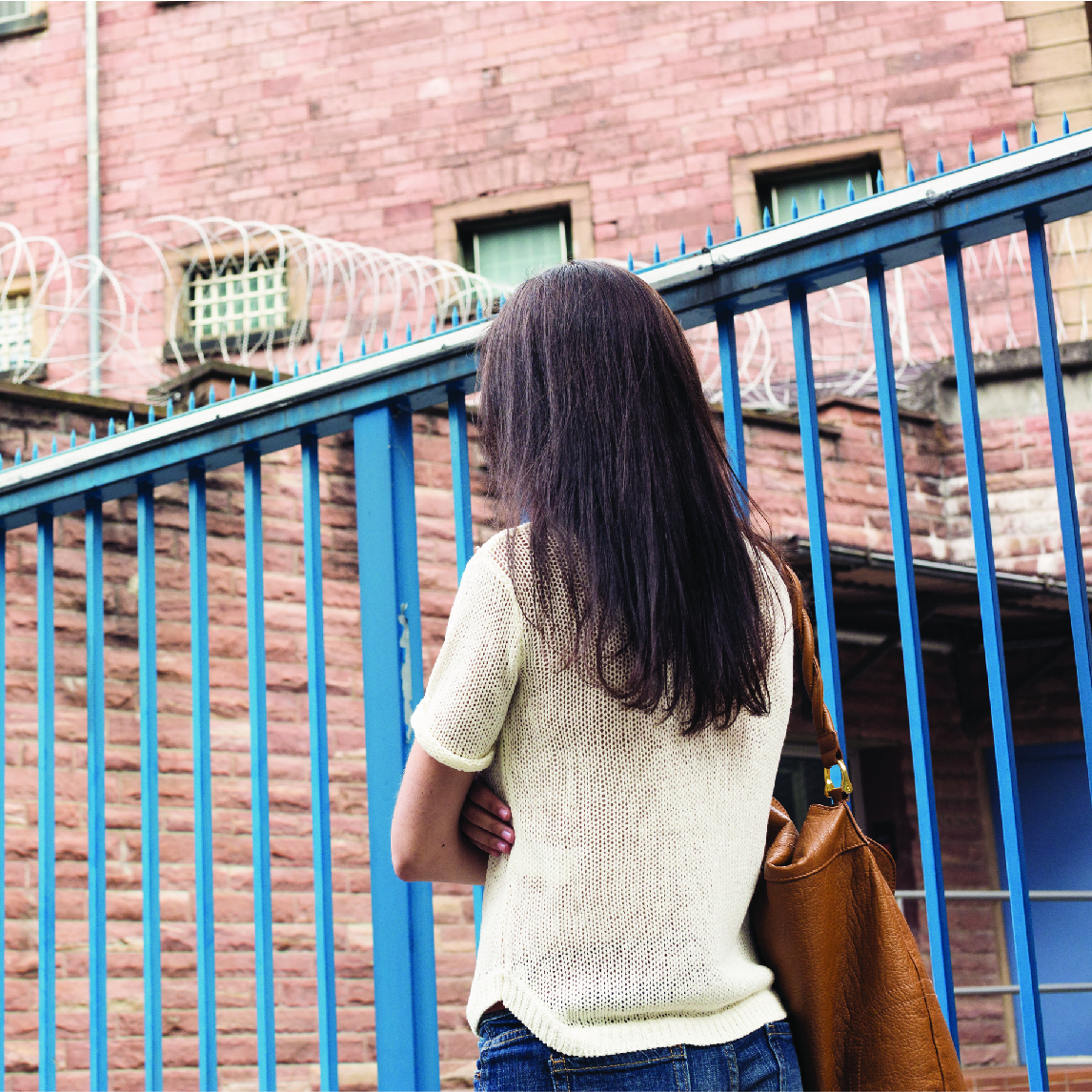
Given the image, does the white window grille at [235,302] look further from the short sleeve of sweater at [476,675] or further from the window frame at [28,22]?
the short sleeve of sweater at [476,675]

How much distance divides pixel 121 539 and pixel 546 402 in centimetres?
390

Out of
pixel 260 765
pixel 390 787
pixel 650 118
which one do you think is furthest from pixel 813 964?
pixel 650 118

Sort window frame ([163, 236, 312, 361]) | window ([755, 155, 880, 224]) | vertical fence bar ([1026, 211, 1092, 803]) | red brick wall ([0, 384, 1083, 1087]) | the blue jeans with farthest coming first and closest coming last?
1. window frame ([163, 236, 312, 361])
2. window ([755, 155, 880, 224])
3. red brick wall ([0, 384, 1083, 1087])
4. vertical fence bar ([1026, 211, 1092, 803])
5. the blue jeans

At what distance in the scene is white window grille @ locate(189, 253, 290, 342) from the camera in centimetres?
1145

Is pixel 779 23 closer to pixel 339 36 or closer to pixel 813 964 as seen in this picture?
pixel 339 36

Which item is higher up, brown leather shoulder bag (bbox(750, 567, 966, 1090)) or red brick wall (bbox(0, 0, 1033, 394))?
red brick wall (bbox(0, 0, 1033, 394))

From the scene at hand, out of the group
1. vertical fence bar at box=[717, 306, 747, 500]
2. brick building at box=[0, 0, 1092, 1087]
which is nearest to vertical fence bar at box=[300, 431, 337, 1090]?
vertical fence bar at box=[717, 306, 747, 500]

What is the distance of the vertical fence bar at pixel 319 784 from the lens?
7.88 feet

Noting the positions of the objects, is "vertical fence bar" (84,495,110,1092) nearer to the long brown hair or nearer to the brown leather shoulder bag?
the long brown hair

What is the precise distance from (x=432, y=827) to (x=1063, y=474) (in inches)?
37.2

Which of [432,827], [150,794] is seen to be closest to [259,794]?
[150,794]

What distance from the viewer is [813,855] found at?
1528 millimetres

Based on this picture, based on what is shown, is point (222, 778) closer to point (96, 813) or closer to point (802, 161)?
point (96, 813)

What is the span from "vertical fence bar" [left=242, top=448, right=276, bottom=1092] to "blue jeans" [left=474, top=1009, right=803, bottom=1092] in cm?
105
